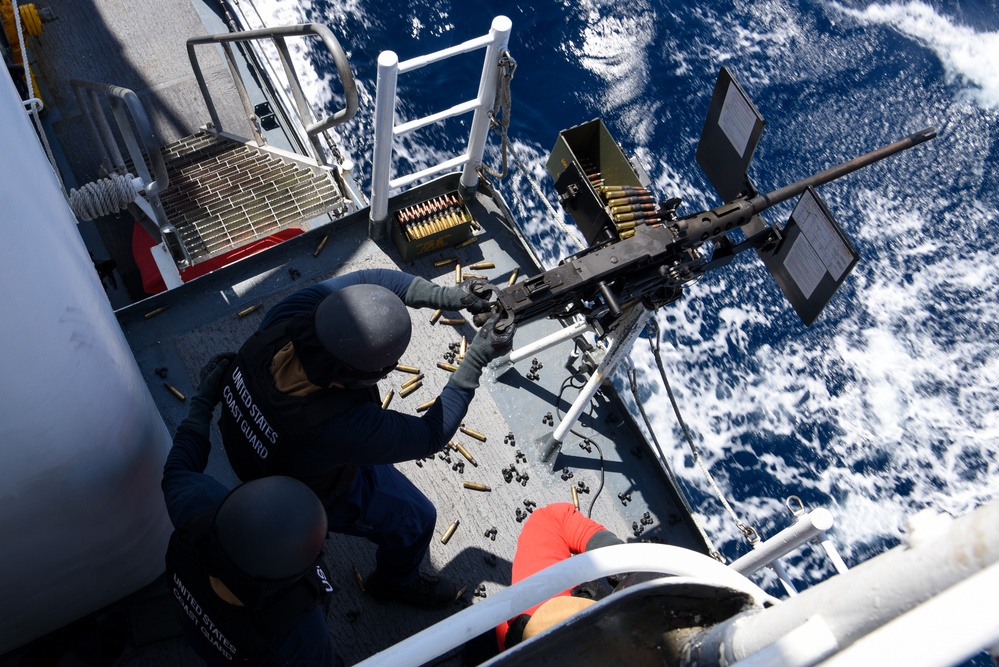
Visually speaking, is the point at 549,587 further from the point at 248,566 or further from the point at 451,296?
the point at 451,296

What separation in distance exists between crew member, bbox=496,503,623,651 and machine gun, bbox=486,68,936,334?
1.32m

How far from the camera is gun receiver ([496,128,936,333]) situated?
4.90 meters

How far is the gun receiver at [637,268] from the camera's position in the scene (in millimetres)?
4902

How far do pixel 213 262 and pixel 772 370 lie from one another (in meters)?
7.04

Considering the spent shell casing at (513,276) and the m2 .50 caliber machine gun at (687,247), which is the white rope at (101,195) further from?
the m2 .50 caliber machine gun at (687,247)

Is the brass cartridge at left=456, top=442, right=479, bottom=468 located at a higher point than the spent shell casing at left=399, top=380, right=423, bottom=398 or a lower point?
lower

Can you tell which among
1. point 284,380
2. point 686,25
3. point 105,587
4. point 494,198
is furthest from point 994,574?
point 686,25

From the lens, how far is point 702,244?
5.34m

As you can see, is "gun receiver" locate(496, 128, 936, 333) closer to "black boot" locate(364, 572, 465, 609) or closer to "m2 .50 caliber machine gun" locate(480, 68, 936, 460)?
"m2 .50 caliber machine gun" locate(480, 68, 936, 460)

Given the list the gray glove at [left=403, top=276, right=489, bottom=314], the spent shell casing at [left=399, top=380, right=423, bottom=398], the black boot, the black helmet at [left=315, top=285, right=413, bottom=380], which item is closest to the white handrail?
the black helmet at [left=315, top=285, right=413, bottom=380]

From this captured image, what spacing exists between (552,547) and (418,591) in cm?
137

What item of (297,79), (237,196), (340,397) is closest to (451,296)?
(340,397)

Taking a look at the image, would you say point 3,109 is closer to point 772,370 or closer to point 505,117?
point 505,117

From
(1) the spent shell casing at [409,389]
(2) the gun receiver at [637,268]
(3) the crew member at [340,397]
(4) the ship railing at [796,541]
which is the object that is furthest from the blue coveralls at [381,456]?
(4) the ship railing at [796,541]
